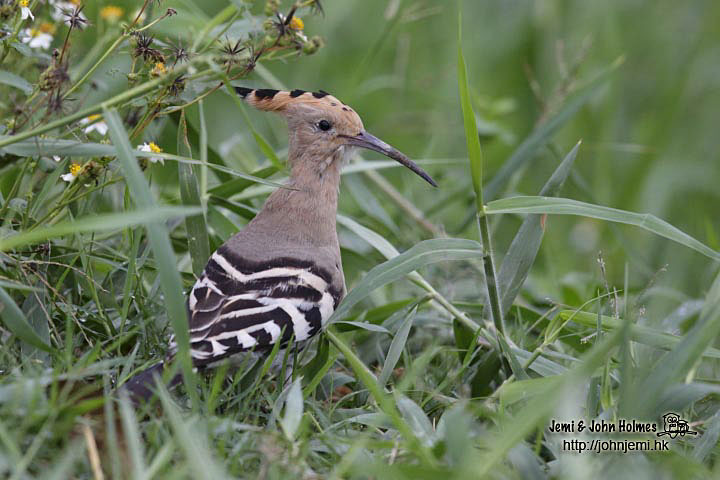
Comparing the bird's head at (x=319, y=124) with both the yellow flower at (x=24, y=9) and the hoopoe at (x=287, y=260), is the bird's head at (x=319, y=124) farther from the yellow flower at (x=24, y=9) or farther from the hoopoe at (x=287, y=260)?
the yellow flower at (x=24, y=9)

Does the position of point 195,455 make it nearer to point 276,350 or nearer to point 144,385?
point 144,385

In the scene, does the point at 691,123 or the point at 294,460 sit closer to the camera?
the point at 294,460

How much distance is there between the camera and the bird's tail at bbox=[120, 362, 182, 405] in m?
1.82

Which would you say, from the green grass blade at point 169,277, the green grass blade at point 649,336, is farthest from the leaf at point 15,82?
the green grass blade at point 649,336

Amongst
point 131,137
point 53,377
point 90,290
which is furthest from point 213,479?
point 131,137

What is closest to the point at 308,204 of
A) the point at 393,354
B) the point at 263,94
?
the point at 263,94

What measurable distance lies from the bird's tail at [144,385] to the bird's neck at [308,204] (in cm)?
63

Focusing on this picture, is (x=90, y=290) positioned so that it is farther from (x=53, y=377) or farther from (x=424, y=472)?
(x=424, y=472)

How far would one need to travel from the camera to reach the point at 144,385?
1.84 metres

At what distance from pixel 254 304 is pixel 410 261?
38 centimetres

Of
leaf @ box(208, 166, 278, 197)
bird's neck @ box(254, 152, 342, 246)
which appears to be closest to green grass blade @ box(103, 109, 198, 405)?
bird's neck @ box(254, 152, 342, 246)

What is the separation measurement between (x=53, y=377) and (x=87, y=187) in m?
0.77

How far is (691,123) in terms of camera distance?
4.92 m

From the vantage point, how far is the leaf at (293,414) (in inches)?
67.5
